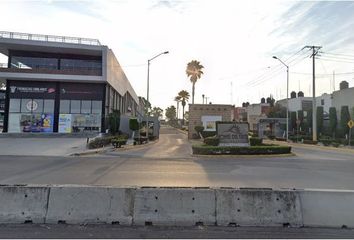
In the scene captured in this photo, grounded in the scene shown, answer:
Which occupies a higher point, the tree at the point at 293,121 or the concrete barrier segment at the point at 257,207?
the tree at the point at 293,121

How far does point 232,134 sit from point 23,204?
926 inches

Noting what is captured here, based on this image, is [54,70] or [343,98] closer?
[54,70]

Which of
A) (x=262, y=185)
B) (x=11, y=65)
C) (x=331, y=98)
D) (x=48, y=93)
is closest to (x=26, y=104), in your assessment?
(x=48, y=93)

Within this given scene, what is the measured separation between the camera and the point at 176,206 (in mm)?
6695

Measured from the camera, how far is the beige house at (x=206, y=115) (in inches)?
2023

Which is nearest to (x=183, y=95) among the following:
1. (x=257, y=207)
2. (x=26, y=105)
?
(x=26, y=105)

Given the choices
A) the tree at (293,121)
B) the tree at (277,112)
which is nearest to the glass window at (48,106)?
the tree at (293,121)

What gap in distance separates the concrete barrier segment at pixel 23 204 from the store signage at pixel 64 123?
132 ft

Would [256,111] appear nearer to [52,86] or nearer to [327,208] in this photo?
[52,86]

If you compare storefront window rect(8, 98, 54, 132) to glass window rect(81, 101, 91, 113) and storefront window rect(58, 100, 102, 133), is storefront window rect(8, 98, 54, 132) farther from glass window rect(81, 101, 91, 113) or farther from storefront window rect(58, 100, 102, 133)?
glass window rect(81, 101, 91, 113)

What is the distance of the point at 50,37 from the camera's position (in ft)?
149

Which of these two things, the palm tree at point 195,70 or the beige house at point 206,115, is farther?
the palm tree at point 195,70

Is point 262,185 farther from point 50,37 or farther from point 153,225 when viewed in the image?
→ point 50,37

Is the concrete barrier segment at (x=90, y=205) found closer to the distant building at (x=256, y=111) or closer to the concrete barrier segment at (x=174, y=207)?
the concrete barrier segment at (x=174, y=207)
